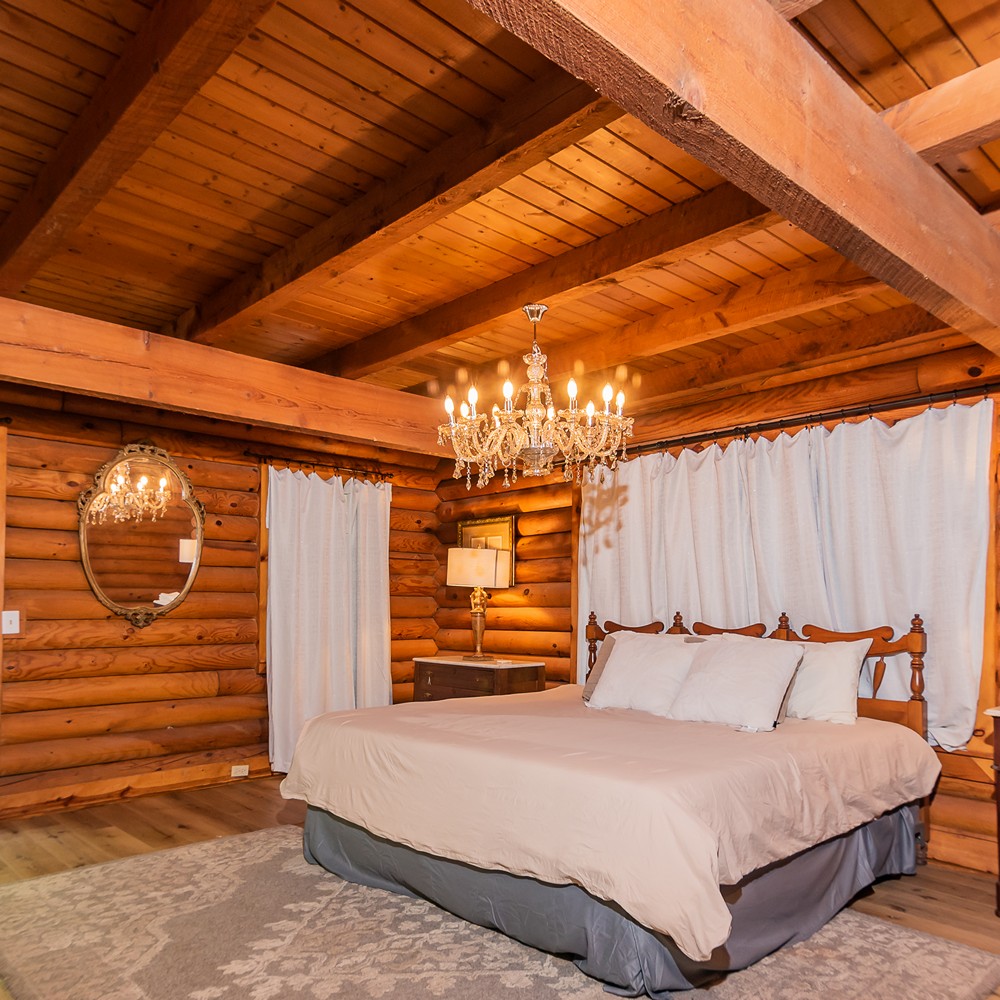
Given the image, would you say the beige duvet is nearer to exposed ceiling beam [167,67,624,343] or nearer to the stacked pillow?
the stacked pillow

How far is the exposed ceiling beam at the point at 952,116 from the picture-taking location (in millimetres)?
2096

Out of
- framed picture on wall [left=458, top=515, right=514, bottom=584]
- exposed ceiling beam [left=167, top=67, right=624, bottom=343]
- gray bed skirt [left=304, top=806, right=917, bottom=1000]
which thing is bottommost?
gray bed skirt [left=304, top=806, right=917, bottom=1000]

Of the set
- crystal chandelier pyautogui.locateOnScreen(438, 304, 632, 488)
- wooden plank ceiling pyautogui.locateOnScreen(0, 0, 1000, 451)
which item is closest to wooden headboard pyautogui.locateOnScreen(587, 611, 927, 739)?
wooden plank ceiling pyautogui.locateOnScreen(0, 0, 1000, 451)

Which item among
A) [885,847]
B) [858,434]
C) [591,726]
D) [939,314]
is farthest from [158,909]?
[858,434]

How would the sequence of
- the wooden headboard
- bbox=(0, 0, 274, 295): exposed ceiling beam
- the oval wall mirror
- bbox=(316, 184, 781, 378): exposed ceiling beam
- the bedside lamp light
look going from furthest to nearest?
the bedside lamp light
the oval wall mirror
the wooden headboard
bbox=(316, 184, 781, 378): exposed ceiling beam
bbox=(0, 0, 274, 295): exposed ceiling beam

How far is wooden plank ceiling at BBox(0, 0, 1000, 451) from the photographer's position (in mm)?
1867

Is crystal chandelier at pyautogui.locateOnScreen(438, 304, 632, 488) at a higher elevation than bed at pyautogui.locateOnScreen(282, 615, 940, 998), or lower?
higher

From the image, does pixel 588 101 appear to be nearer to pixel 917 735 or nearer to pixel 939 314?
pixel 939 314

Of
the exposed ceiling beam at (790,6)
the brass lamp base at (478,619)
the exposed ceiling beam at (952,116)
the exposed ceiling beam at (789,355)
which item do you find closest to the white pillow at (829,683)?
the exposed ceiling beam at (789,355)

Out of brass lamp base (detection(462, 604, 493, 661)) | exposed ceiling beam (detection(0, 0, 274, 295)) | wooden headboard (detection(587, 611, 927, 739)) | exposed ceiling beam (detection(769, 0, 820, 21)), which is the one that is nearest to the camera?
exposed ceiling beam (detection(769, 0, 820, 21))

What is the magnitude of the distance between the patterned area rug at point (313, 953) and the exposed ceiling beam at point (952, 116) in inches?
98.3

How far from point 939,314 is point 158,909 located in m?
3.57

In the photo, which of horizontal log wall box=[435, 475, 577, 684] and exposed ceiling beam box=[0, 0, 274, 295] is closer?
exposed ceiling beam box=[0, 0, 274, 295]

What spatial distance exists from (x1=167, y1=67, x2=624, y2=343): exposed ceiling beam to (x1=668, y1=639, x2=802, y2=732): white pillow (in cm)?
235
